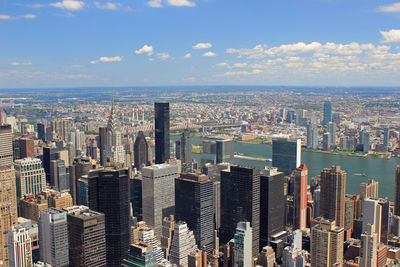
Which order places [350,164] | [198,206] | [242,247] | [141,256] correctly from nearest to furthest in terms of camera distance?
1. [141,256]
2. [242,247]
3. [198,206]
4. [350,164]

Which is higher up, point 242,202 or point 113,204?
point 113,204

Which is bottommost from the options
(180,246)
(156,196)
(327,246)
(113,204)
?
(180,246)

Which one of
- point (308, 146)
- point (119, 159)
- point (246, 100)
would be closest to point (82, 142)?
point (119, 159)

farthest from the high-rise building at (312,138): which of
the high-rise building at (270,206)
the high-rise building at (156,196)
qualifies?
the high-rise building at (270,206)

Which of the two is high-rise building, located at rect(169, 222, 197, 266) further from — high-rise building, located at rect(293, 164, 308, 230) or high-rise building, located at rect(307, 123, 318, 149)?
high-rise building, located at rect(307, 123, 318, 149)

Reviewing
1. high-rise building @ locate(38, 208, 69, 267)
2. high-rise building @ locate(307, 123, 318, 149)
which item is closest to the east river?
high-rise building @ locate(307, 123, 318, 149)

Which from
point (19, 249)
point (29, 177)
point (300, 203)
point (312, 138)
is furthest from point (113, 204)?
point (312, 138)

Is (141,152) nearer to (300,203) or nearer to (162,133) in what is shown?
(162,133)
